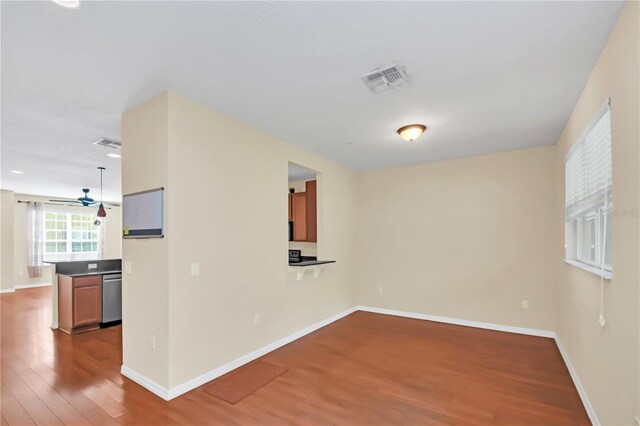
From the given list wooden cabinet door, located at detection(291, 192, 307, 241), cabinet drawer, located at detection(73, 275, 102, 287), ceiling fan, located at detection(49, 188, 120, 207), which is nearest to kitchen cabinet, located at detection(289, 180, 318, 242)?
wooden cabinet door, located at detection(291, 192, 307, 241)

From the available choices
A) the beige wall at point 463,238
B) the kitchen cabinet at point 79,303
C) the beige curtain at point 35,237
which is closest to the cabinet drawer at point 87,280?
the kitchen cabinet at point 79,303

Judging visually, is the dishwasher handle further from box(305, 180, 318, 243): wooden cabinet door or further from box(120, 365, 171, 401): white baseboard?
box(305, 180, 318, 243): wooden cabinet door

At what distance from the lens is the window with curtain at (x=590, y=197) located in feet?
7.09

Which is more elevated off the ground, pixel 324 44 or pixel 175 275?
pixel 324 44

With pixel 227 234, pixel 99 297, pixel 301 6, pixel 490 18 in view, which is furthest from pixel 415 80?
pixel 99 297

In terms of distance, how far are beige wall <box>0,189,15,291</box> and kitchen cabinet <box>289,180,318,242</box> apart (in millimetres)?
7561

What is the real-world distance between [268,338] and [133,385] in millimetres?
1433

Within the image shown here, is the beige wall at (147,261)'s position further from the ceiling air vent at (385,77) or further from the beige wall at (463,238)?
the beige wall at (463,238)

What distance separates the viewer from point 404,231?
17.9 ft

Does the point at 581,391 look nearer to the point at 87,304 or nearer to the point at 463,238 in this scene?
the point at 463,238

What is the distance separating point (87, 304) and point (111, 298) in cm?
34

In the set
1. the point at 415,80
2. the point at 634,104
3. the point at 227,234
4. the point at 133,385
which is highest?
the point at 415,80

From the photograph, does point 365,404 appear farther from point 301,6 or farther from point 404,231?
point 404,231

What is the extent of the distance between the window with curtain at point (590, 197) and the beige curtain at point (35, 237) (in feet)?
38.1
